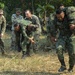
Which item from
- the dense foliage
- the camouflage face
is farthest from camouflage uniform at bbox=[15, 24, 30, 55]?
the dense foliage

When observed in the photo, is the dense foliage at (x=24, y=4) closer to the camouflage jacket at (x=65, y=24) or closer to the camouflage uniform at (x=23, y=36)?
the camouflage uniform at (x=23, y=36)

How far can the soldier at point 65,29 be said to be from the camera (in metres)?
6.95

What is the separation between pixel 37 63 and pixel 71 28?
2.10m

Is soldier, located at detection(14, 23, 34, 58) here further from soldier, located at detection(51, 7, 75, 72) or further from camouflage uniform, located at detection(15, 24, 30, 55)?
soldier, located at detection(51, 7, 75, 72)

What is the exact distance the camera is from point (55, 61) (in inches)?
357

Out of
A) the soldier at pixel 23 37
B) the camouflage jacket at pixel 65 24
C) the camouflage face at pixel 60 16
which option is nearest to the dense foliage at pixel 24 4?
the soldier at pixel 23 37

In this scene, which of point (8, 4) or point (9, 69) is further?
point (8, 4)

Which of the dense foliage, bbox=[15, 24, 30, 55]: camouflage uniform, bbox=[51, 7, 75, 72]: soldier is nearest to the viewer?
bbox=[51, 7, 75, 72]: soldier

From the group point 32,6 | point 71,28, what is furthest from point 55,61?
point 32,6

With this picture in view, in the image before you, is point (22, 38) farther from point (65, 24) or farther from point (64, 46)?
point (65, 24)

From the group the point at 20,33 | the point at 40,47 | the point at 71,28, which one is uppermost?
the point at 71,28

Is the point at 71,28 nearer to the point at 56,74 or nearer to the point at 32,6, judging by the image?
the point at 56,74

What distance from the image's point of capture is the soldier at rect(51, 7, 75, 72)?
695 cm

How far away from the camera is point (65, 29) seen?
7.19m
